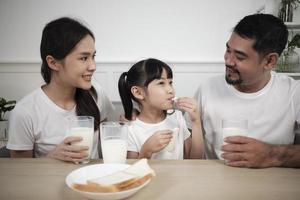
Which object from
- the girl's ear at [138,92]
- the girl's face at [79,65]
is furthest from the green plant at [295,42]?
the girl's face at [79,65]

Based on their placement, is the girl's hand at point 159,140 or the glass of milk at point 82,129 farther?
the girl's hand at point 159,140

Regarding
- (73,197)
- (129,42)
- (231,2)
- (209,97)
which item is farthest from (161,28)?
(73,197)

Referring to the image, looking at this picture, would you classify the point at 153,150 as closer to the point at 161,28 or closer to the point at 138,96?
the point at 138,96

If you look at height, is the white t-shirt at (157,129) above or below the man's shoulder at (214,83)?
below

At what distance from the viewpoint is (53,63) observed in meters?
1.54

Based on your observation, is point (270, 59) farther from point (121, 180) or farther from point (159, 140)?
point (121, 180)

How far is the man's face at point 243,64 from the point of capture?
1.59m

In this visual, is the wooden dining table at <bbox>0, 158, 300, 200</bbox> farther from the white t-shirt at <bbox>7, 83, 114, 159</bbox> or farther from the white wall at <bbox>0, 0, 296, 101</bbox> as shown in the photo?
the white wall at <bbox>0, 0, 296, 101</bbox>

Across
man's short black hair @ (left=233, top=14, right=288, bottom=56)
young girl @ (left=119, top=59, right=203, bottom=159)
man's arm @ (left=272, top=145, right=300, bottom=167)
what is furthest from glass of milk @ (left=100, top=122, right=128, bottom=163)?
man's short black hair @ (left=233, top=14, right=288, bottom=56)

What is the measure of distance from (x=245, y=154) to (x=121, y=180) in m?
0.52

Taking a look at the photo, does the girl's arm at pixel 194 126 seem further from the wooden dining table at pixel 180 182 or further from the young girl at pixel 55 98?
the young girl at pixel 55 98

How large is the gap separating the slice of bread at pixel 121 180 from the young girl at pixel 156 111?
0.52 m

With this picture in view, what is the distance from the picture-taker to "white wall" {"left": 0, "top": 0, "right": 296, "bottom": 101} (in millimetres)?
2809

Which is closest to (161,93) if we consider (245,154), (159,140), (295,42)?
(159,140)
